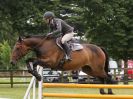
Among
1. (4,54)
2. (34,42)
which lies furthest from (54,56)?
(4,54)

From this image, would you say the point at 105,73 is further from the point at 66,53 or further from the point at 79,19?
the point at 79,19

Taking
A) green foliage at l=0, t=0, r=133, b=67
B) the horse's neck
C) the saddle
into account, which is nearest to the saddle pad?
the saddle

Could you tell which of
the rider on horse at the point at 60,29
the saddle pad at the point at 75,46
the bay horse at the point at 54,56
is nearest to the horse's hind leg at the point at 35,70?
the bay horse at the point at 54,56

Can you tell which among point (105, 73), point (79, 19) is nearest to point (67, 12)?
point (79, 19)

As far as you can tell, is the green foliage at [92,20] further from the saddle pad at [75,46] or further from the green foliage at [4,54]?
the green foliage at [4,54]

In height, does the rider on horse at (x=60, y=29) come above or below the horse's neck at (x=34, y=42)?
above

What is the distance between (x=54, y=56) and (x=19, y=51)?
0.86 m

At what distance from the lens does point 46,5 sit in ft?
102

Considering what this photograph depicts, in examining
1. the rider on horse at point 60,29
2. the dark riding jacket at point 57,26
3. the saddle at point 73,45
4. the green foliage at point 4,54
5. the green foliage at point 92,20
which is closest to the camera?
the rider on horse at point 60,29

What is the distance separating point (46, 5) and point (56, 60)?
2060cm

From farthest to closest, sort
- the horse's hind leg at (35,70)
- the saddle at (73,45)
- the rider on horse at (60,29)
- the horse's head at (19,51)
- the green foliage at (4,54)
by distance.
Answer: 1. the green foliage at (4,54)
2. the saddle at (73,45)
3. the rider on horse at (60,29)
4. the horse's head at (19,51)
5. the horse's hind leg at (35,70)

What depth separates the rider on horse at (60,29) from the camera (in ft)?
35.6

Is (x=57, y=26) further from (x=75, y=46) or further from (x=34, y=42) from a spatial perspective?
(x=75, y=46)

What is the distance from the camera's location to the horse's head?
10.5 m
